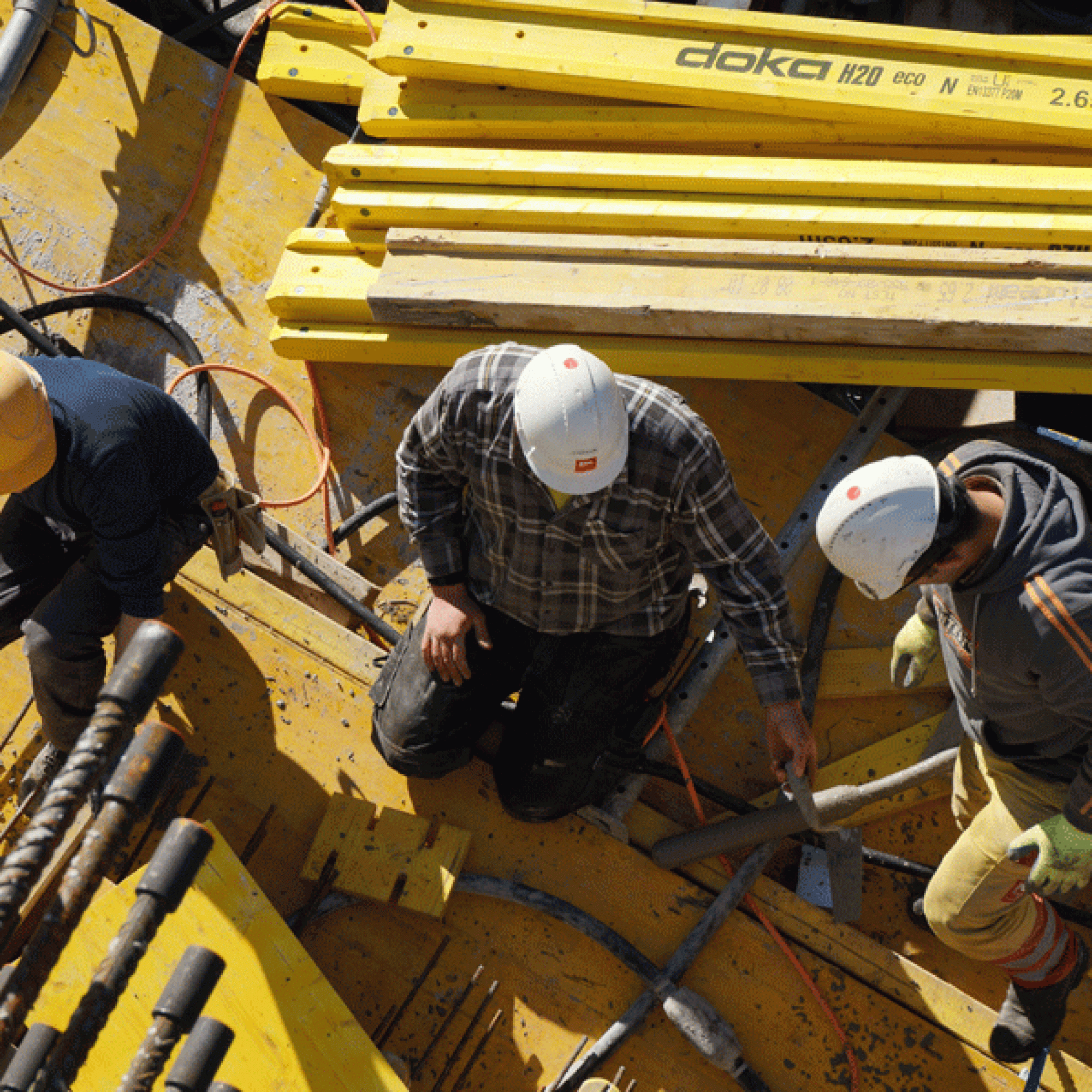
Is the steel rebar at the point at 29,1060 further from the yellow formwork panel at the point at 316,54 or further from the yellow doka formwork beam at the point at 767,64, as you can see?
the yellow formwork panel at the point at 316,54

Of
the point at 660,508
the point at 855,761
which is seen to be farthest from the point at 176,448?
the point at 855,761

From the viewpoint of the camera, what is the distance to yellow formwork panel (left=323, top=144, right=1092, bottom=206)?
356 cm

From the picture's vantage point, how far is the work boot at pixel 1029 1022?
3096mm

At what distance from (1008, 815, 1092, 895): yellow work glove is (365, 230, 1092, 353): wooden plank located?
1543 mm

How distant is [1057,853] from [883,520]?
3.32 feet

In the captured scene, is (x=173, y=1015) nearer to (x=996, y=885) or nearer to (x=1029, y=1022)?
Answer: (x=996, y=885)

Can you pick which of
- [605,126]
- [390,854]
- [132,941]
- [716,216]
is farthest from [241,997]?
[605,126]

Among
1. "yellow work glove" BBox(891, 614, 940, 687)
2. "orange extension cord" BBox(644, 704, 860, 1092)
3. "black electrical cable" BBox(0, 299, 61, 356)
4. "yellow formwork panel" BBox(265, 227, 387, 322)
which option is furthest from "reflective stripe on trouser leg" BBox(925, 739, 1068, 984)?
"black electrical cable" BBox(0, 299, 61, 356)

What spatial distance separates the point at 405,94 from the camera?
4062 mm

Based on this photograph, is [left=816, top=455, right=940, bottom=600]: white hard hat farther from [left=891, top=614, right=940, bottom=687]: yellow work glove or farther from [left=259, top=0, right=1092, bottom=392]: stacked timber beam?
[left=259, top=0, right=1092, bottom=392]: stacked timber beam

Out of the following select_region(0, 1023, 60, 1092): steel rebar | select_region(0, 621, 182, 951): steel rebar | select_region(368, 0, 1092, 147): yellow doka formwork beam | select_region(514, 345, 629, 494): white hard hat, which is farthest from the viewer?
select_region(368, 0, 1092, 147): yellow doka formwork beam

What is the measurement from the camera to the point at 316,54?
14.8 ft

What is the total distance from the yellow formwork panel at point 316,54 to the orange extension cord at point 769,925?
2.96 m

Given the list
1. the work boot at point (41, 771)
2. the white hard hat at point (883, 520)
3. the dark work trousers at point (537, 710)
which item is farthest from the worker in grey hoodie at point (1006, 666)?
the work boot at point (41, 771)
